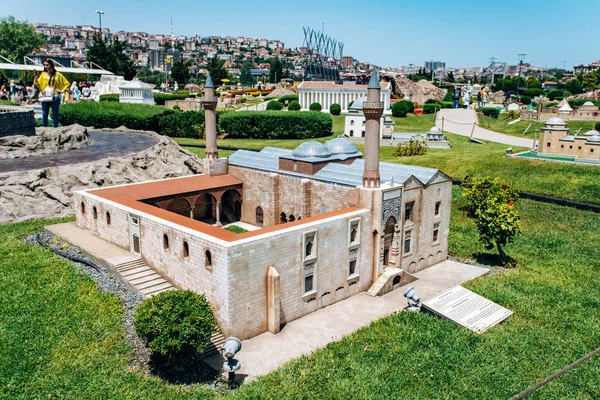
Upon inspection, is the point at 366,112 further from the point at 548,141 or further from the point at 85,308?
the point at 548,141

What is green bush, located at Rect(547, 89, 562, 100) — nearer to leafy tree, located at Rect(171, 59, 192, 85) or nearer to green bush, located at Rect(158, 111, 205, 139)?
leafy tree, located at Rect(171, 59, 192, 85)

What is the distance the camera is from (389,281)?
23.8 metres

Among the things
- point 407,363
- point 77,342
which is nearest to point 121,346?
point 77,342

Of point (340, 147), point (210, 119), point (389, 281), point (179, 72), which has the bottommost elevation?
point (389, 281)

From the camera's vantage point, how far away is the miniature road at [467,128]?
58659mm

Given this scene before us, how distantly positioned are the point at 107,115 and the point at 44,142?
18304mm

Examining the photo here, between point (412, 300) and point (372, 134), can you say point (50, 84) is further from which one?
point (412, 300)

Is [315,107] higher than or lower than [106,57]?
lower

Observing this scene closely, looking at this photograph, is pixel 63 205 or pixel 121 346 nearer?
pixel 121 346

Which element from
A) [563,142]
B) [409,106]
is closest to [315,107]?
[409,106]

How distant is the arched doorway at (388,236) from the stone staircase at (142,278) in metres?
10.1

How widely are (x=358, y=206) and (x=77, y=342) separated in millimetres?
12891

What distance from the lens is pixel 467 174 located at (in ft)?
145

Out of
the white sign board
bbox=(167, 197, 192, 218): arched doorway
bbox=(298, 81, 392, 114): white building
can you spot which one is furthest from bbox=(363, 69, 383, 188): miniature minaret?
bbox=(298, 81, 392, 114): white building
